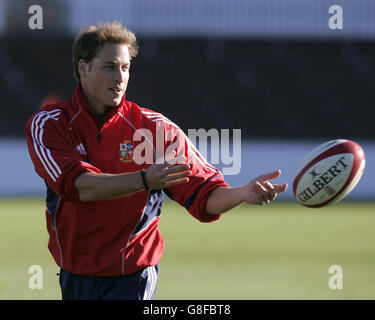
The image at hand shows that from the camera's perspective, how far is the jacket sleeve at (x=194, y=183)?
4688 mm

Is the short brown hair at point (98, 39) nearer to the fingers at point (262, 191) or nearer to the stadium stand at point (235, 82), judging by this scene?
the fingers at point (262, 191)

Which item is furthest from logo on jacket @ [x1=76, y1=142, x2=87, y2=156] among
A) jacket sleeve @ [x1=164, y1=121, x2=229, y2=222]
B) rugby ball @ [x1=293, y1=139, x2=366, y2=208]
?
rugby ball @ [x1=293, y1=139, x2=366, y2=208]

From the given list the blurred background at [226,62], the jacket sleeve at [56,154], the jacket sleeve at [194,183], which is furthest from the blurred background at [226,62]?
the jacket sleeve at [56,154]

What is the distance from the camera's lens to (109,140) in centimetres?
460

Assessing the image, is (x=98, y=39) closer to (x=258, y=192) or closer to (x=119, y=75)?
(x=119, y=75)

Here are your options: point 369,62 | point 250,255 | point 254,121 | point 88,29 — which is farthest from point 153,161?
point 369,62

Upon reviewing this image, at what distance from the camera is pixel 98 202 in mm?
4457

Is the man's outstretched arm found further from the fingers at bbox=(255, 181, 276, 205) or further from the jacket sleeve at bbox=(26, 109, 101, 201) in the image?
the jacket sleeve at bbox=(26, 109, 101, 201)

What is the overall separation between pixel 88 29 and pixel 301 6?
2290 centimetres

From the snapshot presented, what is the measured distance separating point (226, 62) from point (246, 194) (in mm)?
23674

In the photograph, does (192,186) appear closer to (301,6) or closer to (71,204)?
(71,204)

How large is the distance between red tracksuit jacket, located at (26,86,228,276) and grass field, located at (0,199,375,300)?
3.01 m

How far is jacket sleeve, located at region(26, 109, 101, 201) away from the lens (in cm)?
428

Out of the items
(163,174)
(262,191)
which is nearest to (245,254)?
(262,191)
